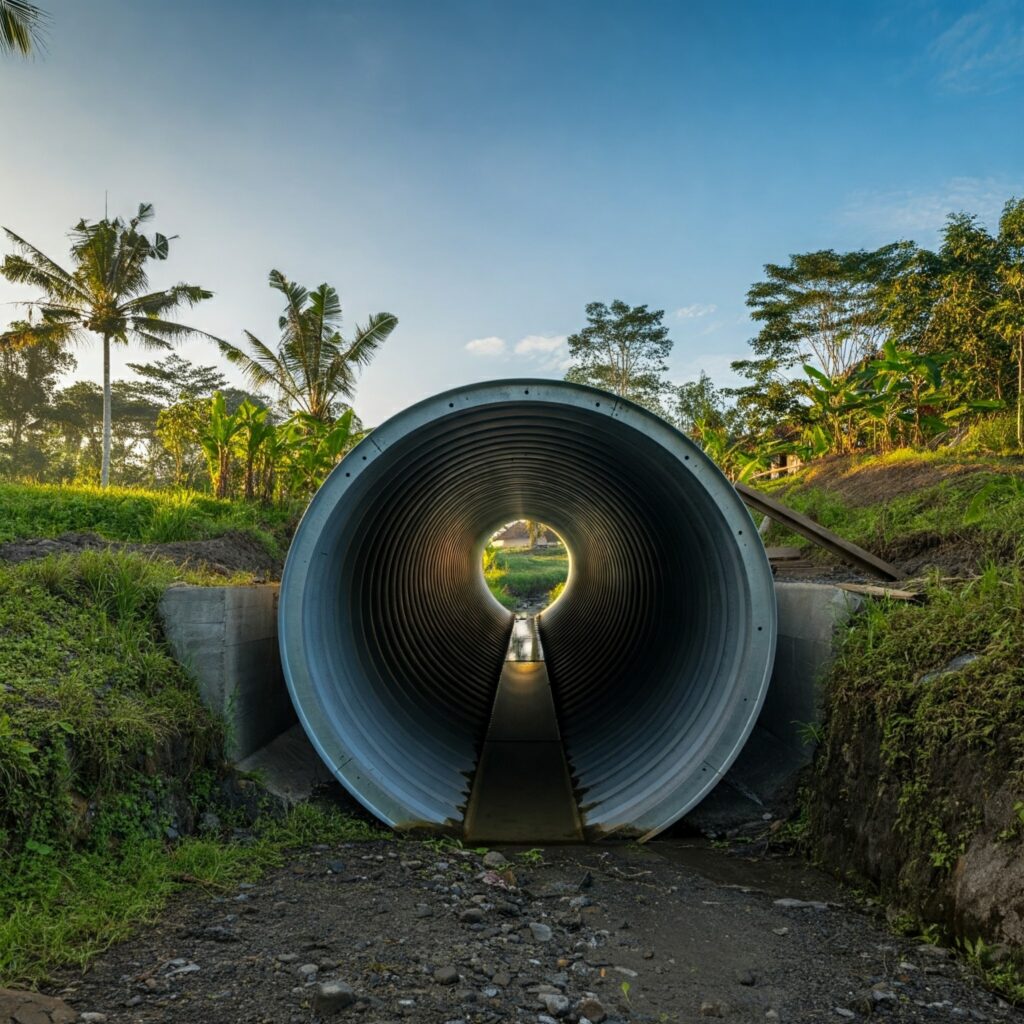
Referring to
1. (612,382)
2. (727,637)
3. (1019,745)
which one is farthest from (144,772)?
(612,382)

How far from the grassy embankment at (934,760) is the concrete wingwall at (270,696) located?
11.4 inches

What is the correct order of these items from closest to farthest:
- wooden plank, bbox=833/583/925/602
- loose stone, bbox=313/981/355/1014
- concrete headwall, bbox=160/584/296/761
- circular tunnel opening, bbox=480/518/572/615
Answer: loose stone, bbox=313/981/355/1014 < wooden plank, bbox=833/583/925/602 < concrete headwall, bbox=160/584/296/761 < circular tunnel opening, bbox=480/518/572/615

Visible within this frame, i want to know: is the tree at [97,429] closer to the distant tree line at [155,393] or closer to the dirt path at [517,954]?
the distant tree line at [155,393]

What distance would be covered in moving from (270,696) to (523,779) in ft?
7.20

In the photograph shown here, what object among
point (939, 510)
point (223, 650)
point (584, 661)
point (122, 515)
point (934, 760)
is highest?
point (122, 515)

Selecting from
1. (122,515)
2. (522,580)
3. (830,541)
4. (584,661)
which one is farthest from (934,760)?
(522,580)

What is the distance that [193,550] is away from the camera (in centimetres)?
960

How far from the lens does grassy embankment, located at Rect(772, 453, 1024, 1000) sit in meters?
3.17

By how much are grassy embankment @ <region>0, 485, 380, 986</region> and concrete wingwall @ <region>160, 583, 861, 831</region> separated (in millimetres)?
166

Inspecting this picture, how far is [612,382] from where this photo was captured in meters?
41.9

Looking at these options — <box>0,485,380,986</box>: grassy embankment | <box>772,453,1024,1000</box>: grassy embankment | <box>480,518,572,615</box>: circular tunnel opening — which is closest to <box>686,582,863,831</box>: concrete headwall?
<box>772,453,1024,1000</box>: grassy embankment

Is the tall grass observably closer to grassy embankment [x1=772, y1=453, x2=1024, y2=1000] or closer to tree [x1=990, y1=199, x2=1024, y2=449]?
grassy embankment [x1=772, y1=453, x2=1024, y2=1000]

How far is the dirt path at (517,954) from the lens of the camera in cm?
278

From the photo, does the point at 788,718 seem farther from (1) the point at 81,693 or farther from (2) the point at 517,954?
(1) the point at 81,693
